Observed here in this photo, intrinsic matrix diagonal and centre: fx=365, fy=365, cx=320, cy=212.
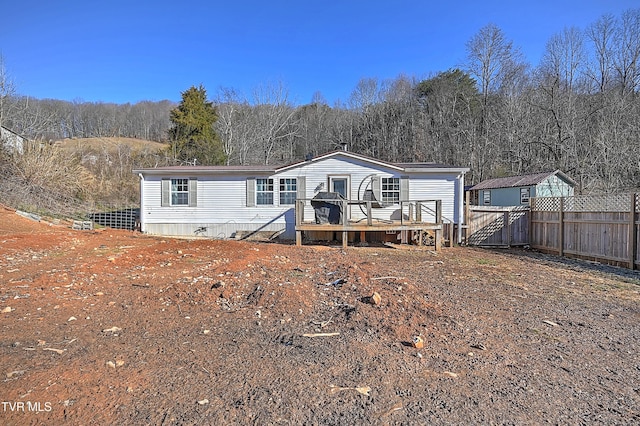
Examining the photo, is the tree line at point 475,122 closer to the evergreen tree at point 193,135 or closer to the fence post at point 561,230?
the evergreen tree at point 193,135

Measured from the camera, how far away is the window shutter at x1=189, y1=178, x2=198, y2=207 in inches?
565

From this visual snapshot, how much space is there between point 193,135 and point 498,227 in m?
22.8

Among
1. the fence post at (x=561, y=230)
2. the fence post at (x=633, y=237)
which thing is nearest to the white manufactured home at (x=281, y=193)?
the fence post at (x=561, y=230)

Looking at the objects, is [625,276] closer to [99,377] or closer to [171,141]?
[99,377]

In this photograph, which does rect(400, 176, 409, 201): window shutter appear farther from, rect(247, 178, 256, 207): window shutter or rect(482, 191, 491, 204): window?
rect(482, 191, 491, 204): window

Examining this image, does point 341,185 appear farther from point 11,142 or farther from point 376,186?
point 11,142

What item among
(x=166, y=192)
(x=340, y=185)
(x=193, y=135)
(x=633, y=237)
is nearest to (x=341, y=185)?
(x=340, y=185)

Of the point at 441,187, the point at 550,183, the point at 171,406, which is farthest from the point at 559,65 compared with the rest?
the point at 171,406

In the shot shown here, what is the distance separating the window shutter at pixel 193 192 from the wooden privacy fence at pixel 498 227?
10490 mm

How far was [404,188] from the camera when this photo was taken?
13.9 metres

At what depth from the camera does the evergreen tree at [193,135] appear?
1099 inches

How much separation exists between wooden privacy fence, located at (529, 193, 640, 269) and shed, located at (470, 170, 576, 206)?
863 centimetres

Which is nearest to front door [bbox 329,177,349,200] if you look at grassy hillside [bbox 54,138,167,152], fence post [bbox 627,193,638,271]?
fence post [bbox 627,193,638,271]

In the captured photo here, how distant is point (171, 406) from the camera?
2.49 metres
